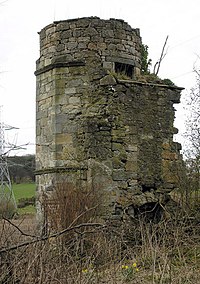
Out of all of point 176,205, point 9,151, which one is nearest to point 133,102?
point 176,205

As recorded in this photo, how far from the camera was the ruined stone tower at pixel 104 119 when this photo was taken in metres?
11.5

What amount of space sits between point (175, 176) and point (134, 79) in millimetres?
2536

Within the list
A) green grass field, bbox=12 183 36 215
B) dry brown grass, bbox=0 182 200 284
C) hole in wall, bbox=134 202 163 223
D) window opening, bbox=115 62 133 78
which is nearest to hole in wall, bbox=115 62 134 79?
window opening, bbox=115 62 133 78

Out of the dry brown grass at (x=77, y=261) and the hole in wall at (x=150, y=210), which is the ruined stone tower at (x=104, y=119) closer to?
the hole in wall at (x=150, y=210)

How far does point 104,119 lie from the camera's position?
37.9 feet

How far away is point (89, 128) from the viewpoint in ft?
37.6

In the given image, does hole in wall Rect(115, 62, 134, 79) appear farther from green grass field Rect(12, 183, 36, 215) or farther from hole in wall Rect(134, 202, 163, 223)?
green grass field Rect(12, 183, 36, 215)

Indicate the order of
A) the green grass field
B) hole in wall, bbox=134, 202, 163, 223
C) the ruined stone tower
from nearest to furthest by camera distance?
the ruined stone tower < hole in wall, bbox=134, 202, 163, 223 < the green grass field

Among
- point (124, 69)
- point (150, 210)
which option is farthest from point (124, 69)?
point (150, 210)

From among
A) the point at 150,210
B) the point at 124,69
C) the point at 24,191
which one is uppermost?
the point at 124,69

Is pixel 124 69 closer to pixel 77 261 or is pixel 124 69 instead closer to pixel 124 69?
pixel 124 69

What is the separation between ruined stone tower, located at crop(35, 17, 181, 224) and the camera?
11.5 m

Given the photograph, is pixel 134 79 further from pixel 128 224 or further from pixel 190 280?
pixel 190 280

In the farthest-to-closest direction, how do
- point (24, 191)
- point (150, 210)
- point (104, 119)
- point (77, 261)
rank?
point (24, 191), point (150, 210), point (104, 119), point (77, 261)
